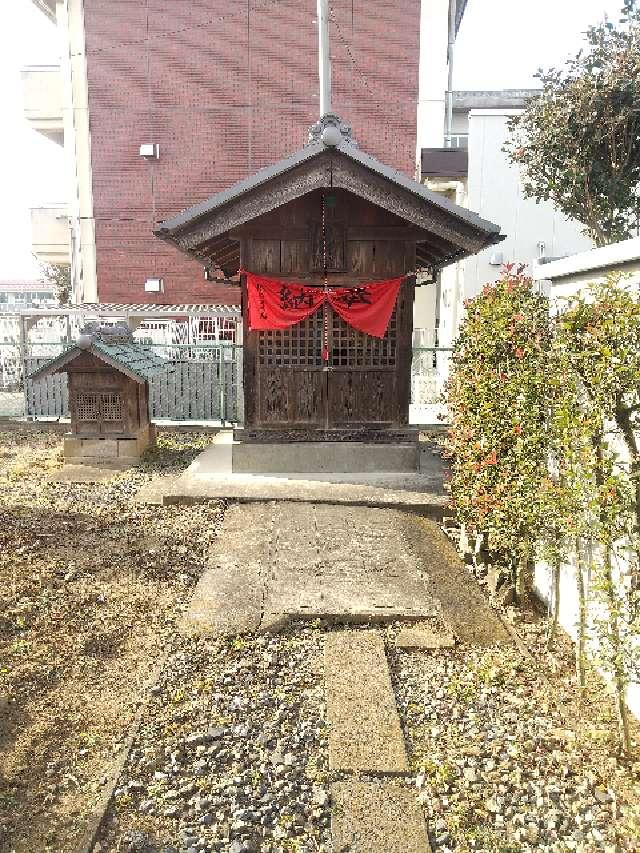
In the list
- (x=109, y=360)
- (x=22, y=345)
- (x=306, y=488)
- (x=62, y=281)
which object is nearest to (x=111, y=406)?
(x=109, y=360)

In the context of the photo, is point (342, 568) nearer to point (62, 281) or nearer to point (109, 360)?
point (109, 360)

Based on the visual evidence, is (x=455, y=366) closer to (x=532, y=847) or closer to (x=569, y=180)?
(x=532, y=847)

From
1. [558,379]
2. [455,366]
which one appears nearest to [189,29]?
[455,366]

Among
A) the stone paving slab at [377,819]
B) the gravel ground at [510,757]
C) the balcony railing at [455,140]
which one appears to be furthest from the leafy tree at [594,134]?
the stone paving slab at [377,819]

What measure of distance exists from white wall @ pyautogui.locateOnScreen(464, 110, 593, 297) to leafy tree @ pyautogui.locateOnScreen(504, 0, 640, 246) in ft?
10.8

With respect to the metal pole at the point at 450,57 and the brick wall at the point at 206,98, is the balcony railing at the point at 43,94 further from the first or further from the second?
the metal pole at the point at 450,57

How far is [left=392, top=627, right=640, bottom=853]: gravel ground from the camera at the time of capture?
10.5 feet

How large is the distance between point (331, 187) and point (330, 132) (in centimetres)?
67

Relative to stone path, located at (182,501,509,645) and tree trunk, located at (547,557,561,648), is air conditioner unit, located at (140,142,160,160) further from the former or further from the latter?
Answer: tree trunk, located at (547,557,561,648)

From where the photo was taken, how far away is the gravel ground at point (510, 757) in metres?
3.19

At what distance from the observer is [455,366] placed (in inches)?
274

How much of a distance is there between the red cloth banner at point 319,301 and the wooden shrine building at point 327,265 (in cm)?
2

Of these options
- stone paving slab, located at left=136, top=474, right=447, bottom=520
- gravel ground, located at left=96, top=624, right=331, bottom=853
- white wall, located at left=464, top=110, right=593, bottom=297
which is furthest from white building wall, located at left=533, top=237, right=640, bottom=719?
white wall, located at left=464, top=110, right=593, bottom=297

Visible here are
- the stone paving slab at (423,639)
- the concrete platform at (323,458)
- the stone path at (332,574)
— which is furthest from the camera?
the concrete platform at (323,458)
